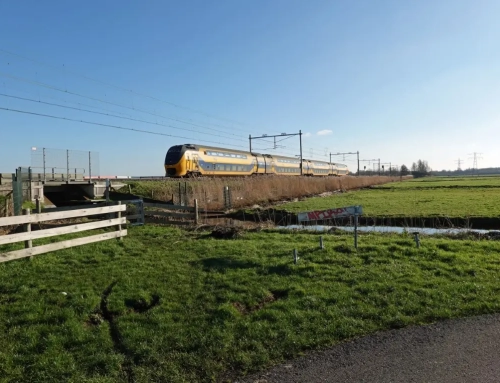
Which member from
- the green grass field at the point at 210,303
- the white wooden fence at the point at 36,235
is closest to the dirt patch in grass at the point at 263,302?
the green grass field at the point at 210,303

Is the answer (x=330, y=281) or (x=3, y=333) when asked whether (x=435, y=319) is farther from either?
(x=3, y=333)

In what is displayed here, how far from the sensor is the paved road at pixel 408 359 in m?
3.74

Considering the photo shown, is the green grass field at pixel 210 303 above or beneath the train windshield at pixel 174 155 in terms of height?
beneath

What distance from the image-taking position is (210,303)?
18.4 ft

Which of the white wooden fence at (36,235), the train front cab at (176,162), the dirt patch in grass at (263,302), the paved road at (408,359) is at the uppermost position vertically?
the train front cab at (176,162)

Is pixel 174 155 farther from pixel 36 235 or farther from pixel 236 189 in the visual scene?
pixel 36 235

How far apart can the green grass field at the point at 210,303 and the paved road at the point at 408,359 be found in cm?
22

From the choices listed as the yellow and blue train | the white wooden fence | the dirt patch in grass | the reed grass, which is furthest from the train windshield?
the dirt patch in grass

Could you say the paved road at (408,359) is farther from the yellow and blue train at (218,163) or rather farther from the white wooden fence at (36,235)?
the yellow and blue train at (218,163)

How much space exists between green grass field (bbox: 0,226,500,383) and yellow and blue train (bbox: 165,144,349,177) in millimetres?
22232

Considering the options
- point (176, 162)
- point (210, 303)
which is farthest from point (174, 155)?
point (210, 303)

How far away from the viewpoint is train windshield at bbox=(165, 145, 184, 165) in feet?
100

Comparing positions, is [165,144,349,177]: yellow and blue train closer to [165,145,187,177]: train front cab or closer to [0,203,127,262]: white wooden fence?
[165,145,187,177]: train front cab

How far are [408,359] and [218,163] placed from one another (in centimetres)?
3221
